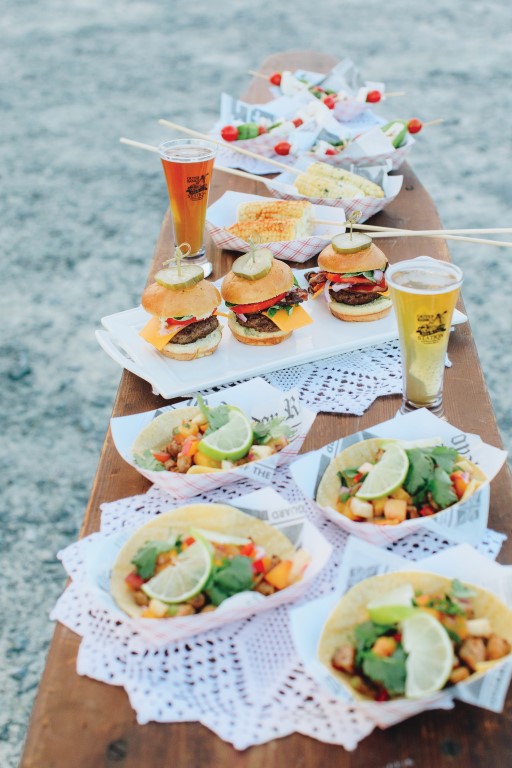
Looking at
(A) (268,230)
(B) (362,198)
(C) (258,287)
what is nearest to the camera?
(C) (258,287)

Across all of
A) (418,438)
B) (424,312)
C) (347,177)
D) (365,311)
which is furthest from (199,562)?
(347,177)

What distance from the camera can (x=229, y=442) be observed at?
56.0 inches

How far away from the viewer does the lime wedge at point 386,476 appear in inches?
50.8

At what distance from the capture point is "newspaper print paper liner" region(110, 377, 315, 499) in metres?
1.38

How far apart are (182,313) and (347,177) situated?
3.76ft

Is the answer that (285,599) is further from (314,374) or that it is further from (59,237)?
(59,237)

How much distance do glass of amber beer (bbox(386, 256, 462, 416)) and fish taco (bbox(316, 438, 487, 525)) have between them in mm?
212

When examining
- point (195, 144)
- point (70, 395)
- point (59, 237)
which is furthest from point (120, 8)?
point (195, 144)

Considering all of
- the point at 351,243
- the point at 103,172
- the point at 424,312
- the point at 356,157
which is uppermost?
the point at 424,312

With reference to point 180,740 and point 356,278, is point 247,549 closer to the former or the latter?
point 180,740

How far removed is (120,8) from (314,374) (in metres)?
10.4

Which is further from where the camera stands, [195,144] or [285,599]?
[195,144]

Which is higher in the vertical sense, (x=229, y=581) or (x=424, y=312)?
(x=424, y=312)

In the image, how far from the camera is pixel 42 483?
3213 millimetres
